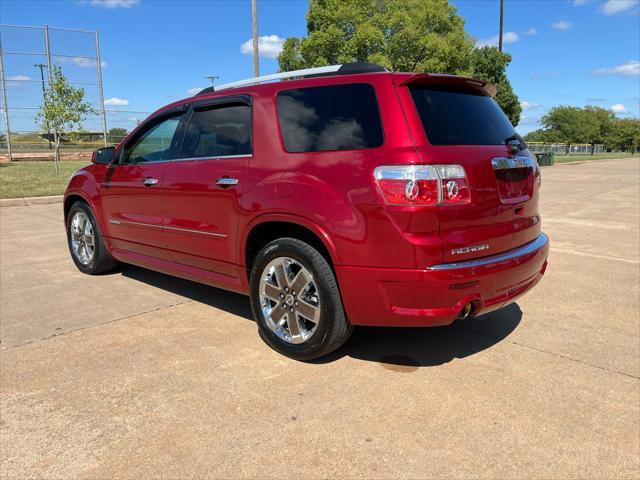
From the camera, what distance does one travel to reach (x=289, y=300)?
137 inches

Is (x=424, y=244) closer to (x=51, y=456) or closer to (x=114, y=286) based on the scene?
(x=51, y=456)

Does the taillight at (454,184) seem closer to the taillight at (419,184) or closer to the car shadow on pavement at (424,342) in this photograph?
the taillight at (419,184)

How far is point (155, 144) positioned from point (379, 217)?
2.70m

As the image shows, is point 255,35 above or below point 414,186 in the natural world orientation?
above

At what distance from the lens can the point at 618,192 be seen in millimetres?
15117

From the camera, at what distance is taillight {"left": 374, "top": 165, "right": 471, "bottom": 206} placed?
9.36ft

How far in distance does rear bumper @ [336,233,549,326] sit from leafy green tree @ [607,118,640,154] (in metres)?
102

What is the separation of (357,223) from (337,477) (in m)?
1.35

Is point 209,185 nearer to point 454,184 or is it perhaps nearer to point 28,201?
point 454,184

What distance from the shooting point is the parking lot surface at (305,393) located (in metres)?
2.43

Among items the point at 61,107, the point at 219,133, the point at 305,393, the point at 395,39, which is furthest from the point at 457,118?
the point at 395,39

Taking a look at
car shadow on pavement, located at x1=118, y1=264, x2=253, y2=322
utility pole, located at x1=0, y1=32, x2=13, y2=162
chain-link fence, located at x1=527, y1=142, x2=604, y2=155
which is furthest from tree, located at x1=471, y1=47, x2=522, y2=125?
chain-link fence, located at x1=527, y1=142, x2=604, y2=155

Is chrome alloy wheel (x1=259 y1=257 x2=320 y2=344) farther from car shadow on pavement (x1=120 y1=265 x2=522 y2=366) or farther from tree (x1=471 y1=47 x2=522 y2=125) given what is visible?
tree (x1=471 y1=47 x2=522 y2=125)

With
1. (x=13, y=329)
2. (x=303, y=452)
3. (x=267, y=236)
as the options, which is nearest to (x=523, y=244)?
(x=267, y=236)
